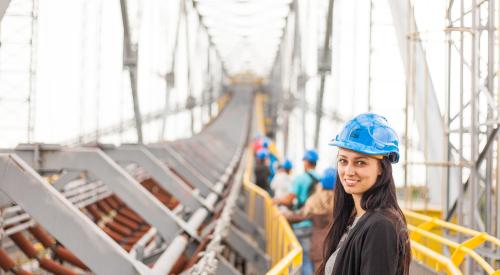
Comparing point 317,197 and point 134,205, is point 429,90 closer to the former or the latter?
point 317,197

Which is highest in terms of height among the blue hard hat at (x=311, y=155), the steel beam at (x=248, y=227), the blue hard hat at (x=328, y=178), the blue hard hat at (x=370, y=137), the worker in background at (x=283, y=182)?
the blue hard hat at (x=370, y=137)

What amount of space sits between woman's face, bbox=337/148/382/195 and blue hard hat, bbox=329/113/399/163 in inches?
1.2

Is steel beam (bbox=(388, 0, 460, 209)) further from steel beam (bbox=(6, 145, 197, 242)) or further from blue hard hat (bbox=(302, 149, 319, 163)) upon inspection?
steel beam (bbox=(6, 145, 197, 242))

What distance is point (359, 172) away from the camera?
2342 millimetres

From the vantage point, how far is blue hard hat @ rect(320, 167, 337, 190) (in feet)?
17.8

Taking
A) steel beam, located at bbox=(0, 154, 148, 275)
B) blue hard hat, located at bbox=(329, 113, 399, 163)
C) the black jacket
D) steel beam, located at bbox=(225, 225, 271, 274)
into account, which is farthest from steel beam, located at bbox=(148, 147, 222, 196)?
the black jacket

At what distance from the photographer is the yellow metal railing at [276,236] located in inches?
149

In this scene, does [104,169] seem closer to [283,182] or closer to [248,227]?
[283,182]

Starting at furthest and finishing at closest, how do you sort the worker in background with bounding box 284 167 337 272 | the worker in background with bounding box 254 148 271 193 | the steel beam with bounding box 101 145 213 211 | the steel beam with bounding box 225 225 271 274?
the worker in background with bounding box 254 148 271 193, the steel beam with bounding box 225 225 271 274, the steel beam with bounding box 101 145 213 211, the worker in background with bounding box 284 167 337 272

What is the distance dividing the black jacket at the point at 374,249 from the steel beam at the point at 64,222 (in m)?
2.07

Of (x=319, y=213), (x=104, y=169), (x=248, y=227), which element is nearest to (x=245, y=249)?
(x=248, y=227)

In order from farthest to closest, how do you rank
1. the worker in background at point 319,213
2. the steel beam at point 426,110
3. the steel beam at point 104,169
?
1. the steel beam at point 426,110
2. the worker in background at point 319,213
3. the steel beam at point 104,169

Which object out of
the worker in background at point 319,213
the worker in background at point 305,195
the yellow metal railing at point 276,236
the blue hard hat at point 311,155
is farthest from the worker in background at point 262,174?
the worker in background at point 319,213

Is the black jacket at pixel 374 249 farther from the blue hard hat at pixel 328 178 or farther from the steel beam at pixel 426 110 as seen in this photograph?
the steel beam at pixel 426 110
